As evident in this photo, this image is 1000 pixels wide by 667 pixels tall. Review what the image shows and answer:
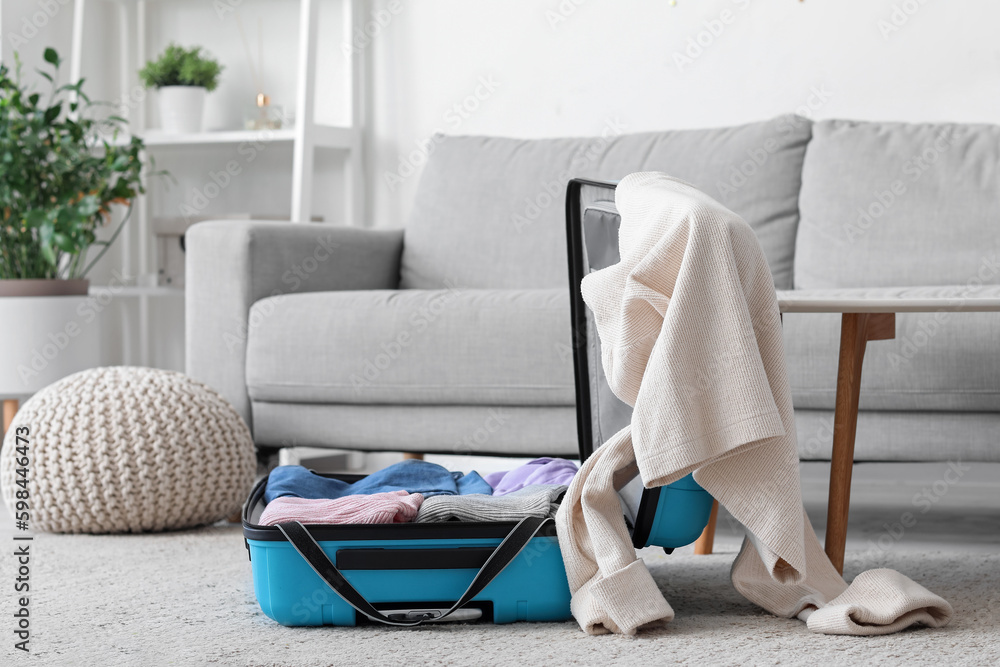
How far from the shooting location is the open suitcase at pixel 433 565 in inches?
48.3

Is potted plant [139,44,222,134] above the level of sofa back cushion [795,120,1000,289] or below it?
above

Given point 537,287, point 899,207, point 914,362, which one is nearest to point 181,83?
point 537,287

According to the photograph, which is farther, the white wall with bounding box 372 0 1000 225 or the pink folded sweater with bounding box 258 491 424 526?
the white wall with bounding box 372 0 1000 225

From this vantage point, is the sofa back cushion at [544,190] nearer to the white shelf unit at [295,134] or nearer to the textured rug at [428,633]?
the white shelf unit at [295,134]

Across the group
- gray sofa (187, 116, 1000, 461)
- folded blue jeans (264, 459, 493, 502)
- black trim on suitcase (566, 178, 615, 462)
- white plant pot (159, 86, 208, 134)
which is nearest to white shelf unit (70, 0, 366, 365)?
white plant pot (159, 86, 208, 134)

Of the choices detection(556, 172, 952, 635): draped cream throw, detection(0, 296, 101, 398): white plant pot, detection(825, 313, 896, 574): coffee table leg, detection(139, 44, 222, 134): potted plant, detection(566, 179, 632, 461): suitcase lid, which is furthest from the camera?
detection(139, 44, 222, 134): potted plant

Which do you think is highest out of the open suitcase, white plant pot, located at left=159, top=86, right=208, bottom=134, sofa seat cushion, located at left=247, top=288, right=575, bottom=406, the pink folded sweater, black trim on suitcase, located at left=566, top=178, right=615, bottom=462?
white plant pot, located at left=159, top=86, right=208, bottom=134

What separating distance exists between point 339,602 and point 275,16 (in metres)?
2.63

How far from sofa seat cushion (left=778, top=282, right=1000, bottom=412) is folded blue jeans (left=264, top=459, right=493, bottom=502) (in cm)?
64

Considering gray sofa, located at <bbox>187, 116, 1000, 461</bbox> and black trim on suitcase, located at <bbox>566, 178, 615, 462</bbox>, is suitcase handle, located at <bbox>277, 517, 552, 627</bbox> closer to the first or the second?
black trim on suitcase, located at <bbox>566, 178, 615, 462</bbox>

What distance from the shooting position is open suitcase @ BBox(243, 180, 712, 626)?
4.03 feet

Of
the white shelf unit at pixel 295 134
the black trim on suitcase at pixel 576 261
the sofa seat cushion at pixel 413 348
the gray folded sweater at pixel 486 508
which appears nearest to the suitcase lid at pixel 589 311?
the black trim on suitcase at pixel 576 261

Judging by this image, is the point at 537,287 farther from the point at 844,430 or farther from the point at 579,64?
the point at 844,430

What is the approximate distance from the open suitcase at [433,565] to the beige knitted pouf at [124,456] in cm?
63
